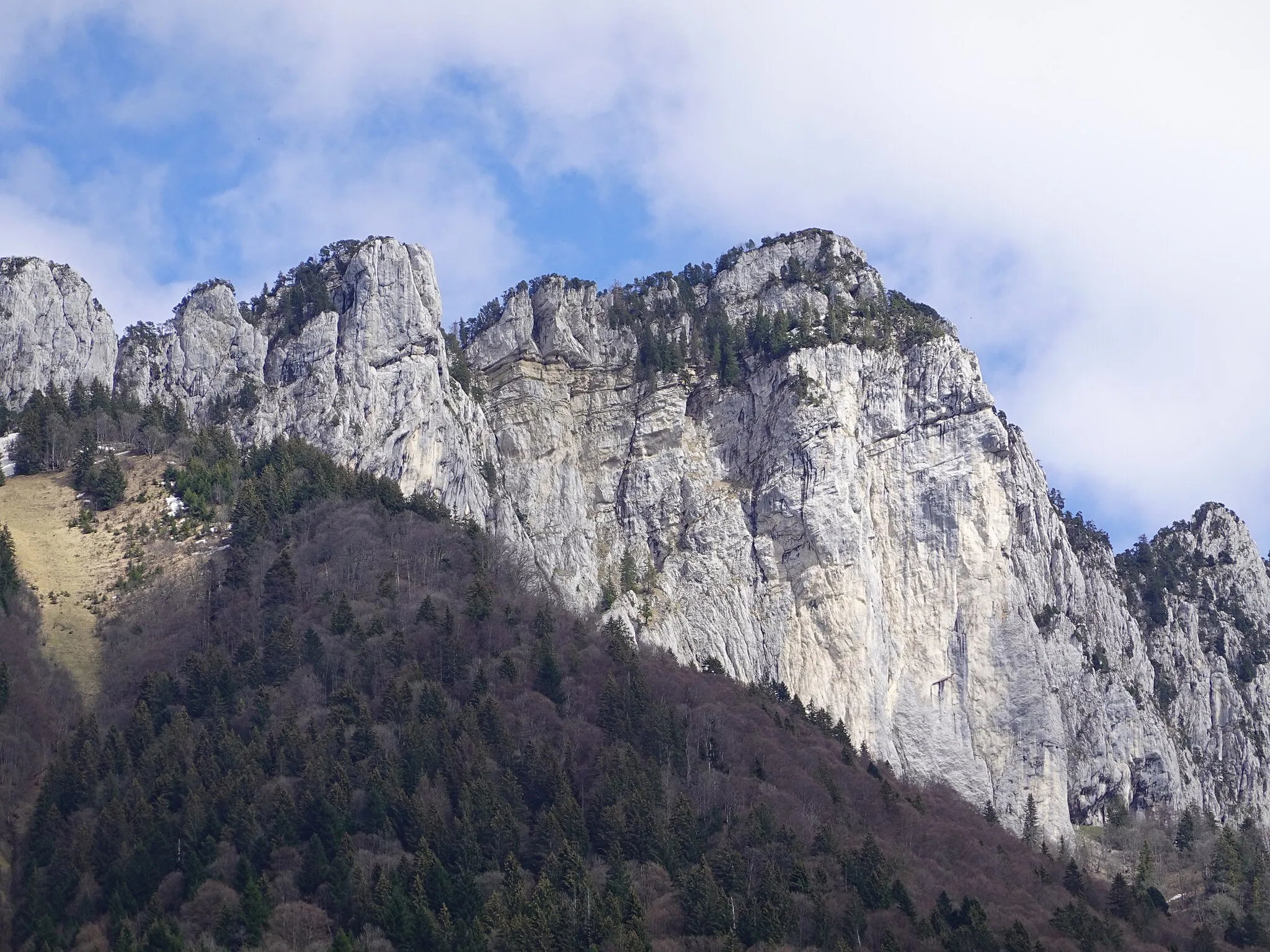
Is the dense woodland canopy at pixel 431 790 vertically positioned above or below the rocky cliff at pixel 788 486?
below

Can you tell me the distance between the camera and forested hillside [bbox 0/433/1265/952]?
73.3 meters

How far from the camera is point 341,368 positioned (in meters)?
127

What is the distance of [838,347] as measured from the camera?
424ft

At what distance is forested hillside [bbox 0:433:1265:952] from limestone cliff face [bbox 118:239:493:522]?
1496 centimetres

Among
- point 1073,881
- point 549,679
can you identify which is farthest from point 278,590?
point 1073,881

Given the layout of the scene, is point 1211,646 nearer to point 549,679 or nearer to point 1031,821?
point 1031,821

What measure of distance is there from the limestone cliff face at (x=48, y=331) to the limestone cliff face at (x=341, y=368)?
2.50 metres

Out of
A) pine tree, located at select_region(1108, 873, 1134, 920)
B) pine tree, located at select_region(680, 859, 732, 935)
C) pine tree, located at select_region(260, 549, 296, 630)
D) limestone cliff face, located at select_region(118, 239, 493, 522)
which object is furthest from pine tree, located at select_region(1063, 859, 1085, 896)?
limestone cliff face, located at select_region(118, 239, 493, 522)

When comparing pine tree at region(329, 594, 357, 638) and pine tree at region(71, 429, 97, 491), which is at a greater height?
pine tree at region(71, 429, 97, 491)

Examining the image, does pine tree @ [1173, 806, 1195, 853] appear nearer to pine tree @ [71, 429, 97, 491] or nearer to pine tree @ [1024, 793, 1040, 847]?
pine tree @ [1024, 793, 1040, 847]

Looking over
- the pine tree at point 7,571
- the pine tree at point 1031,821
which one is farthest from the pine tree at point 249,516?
the pine tree at point 1031,821

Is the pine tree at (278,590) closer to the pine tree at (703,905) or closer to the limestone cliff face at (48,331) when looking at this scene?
the pine tree at (703,905)

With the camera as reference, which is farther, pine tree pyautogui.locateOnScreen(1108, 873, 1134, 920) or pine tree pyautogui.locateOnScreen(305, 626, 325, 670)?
pine tree pyautogui.locateOnScreen(305, 626, 325, 670)

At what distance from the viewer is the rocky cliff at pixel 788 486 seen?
11888cm
